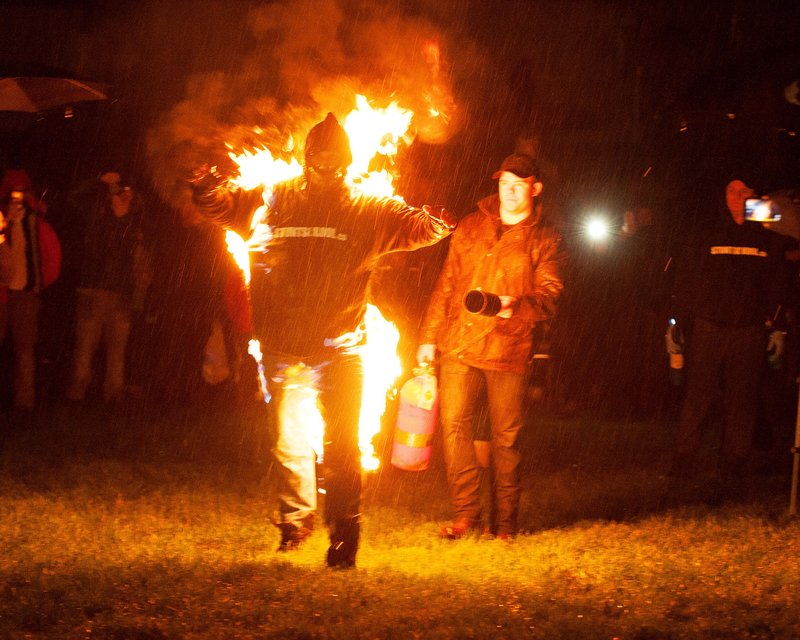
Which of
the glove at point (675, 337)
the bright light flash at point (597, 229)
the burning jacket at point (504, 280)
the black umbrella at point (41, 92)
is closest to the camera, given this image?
the burning jacket at point (504, 280)

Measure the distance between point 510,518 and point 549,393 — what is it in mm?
6559

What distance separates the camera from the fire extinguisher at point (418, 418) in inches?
290

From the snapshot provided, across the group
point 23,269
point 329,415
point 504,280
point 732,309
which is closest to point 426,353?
point 504,280

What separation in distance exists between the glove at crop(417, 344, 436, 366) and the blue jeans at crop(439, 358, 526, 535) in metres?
0.10

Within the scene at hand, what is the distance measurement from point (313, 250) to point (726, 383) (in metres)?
4.52

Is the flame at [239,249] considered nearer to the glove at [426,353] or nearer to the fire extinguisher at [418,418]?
the glove at [426,353]

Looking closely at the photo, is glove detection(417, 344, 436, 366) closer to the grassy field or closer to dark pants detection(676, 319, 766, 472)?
the grassy field

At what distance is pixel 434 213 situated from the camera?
6.33m

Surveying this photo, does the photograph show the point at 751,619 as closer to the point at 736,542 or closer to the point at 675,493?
the point at 736,542

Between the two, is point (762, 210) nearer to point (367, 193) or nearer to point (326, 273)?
point (367, 193)

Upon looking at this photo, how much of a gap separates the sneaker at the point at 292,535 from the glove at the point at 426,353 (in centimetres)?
135

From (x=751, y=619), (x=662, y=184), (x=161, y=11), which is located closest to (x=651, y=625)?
(x=751, y=619)

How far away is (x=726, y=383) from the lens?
30.3 feet

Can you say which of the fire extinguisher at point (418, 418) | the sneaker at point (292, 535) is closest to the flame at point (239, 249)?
the fire extinguisher at point (418, 418)
